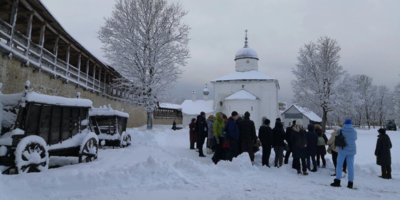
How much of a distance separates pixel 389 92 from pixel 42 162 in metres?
70.2

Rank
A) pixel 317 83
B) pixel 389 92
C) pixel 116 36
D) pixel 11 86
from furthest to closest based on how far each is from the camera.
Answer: pixel 389 92
pixel 317 83
pixel 116 36
pixel 11 86

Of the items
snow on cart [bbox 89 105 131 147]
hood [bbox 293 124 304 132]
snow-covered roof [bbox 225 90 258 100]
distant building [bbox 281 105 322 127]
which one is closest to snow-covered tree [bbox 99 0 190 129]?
snow on cart [bbox 89 105 131 147]

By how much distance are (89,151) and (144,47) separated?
46.4 ft

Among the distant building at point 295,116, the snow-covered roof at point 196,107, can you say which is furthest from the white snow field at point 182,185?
the distant building at point 295,116

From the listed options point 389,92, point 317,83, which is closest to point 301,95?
point 317,83

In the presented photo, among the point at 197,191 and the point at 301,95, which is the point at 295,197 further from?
the point at 301,95

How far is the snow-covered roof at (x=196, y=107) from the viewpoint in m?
47.5

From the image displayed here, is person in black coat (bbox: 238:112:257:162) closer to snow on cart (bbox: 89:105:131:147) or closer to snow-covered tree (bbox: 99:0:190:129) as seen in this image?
snow on cart (bbox: 89:105:131:147)

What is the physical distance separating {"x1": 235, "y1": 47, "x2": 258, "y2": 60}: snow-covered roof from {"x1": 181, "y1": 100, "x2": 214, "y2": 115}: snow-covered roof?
11371 millimetres

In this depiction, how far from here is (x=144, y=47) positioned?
794 inches

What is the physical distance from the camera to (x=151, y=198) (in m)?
4.17

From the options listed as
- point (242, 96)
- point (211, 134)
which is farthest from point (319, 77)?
point (211, 134)

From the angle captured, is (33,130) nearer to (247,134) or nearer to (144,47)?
(247,134)

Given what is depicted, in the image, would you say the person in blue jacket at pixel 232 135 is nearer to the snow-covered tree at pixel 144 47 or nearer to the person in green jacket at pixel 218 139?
the person in green jacket at pixel 218 139
